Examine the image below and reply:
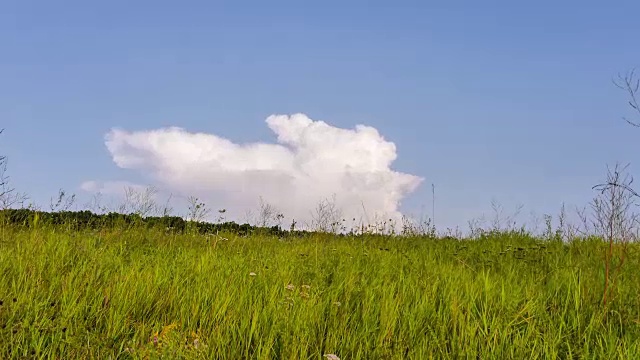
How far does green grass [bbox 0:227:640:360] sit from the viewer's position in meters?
Answer: 2.81

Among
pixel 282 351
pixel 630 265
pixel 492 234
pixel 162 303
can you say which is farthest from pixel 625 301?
pixel 492 234

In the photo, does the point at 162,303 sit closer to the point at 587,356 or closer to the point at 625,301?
the point at 587,356

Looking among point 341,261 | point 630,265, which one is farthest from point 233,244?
point 630,265

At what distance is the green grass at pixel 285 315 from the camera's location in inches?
111

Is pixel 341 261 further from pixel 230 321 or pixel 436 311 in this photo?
pixel 230 321

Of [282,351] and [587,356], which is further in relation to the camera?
[587,356]

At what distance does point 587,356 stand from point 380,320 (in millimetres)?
1173

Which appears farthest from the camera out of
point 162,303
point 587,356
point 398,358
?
point 162,303

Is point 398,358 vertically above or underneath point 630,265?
underneath

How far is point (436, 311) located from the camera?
3.66m

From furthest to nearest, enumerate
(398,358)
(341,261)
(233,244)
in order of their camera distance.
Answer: (233,244)
(341,261)
(398,358)

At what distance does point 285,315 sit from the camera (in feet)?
10.3

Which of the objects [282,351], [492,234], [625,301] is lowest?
[282,351]

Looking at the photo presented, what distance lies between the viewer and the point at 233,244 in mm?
7570
